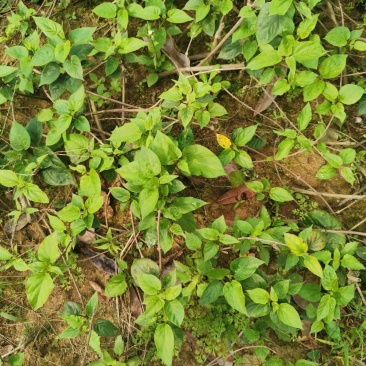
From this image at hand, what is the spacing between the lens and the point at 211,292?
1.81 metres

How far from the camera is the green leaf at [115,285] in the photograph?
6.66ft

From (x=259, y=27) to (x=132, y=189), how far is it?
1.07 meters

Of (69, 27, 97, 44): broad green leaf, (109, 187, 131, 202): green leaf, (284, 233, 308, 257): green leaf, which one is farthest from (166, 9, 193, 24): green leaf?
(284, 233, 308, 257): green leaf

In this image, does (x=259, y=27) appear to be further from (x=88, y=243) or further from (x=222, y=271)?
(x=88, y=243)

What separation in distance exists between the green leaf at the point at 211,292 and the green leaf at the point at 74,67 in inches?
48.8

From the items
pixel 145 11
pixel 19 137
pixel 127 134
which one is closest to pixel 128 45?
pixel 145 11

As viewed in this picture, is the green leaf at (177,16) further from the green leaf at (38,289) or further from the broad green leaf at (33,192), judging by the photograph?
the green leaf at (38,289)

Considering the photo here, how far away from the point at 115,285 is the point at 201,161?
82 centimetres

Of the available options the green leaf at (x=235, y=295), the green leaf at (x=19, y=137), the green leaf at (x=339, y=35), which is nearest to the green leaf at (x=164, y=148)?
the green leaf at (x=235, y=295)

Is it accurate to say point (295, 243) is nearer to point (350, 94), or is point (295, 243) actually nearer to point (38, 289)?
point (350, 94)

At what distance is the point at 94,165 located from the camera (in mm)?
2051

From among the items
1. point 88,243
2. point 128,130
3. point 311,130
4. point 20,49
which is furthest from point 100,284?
point 311,130

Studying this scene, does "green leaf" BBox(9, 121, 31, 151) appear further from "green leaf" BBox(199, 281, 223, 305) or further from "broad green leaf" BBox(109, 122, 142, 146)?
"green leaf" BBox(199, 281, 223, 305)

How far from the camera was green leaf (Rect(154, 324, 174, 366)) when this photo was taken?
167 centimetres
